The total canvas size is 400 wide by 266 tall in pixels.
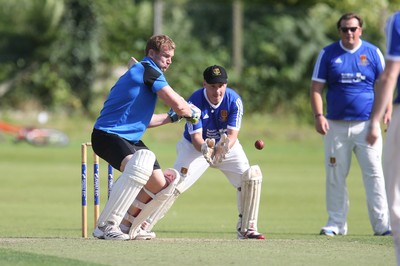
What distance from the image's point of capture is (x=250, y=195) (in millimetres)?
9703

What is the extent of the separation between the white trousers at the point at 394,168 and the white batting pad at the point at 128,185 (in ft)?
7.80

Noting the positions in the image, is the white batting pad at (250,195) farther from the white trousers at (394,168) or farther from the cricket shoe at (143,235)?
the white trousers at (394,168)

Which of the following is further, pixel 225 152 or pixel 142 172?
pixel 225 152

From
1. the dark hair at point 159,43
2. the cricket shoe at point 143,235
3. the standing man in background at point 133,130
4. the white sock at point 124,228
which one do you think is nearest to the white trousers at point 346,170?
the cricket shoe at point 143,235

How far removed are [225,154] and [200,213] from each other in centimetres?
477

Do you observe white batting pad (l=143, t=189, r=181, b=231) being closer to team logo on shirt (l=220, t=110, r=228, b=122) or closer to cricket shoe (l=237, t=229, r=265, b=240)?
cricket shoe (l=237, t=229, r=265, b=240)

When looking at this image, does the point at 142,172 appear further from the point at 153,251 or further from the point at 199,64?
the point at 199,64

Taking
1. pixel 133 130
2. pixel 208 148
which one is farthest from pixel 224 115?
pixel 133 130

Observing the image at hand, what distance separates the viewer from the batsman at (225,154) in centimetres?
966

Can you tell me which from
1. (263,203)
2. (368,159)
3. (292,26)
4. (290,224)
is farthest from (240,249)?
(292,26)

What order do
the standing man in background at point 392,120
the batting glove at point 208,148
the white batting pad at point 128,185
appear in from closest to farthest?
the standing man in background at point 392,120 → the white batting pad at point 128,185 → the batting glove at point 208,148

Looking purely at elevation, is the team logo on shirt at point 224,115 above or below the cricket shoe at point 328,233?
above

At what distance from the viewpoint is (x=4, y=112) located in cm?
2944

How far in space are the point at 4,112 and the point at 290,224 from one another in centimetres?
1818
